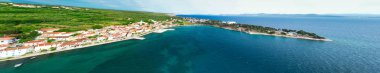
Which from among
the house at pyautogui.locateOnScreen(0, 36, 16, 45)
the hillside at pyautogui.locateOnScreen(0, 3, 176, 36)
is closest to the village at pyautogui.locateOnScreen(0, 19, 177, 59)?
the house at pyautogui.locateOnScreen(0, 36, 16, 45)

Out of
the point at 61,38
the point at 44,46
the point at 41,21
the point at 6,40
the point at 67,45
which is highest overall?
the point at 41,21

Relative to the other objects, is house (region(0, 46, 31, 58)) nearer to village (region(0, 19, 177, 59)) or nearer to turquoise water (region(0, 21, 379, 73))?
village (region(0, 19, 177, 59))

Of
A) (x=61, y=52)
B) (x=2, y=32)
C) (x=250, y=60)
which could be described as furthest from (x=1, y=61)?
(x=250, y=60)

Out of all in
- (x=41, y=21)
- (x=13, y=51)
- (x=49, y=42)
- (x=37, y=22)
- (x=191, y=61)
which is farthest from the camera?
(x=41, y=21)

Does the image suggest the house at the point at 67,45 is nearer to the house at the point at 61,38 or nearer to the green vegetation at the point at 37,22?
the house at the point at 61,38

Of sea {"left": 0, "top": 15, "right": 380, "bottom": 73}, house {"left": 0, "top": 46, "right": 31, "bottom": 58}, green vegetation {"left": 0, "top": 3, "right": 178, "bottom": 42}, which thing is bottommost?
sea {"left": 0, "top": 15, "right": 380, "bottom": 73}

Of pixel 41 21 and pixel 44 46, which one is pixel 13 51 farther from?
pixel 41 21

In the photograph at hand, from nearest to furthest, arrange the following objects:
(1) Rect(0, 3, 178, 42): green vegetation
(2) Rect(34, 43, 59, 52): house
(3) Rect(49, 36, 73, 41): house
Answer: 1. (2) Rect(34, 43, 59, 52): house
2. (3) Rect(49, 36, 73, 41): house
3. (1) Rect(0, 3, 178, 42): green vegetation

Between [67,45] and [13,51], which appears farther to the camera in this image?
[67,45]

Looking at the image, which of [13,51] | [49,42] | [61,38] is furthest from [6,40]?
[61,38]
